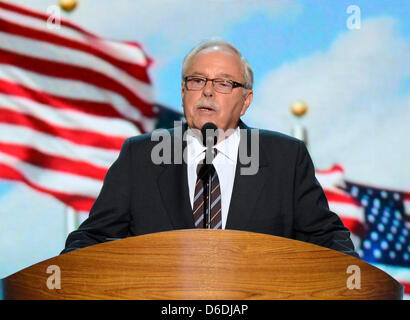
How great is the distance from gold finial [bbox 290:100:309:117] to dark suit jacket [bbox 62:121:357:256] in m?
1.07

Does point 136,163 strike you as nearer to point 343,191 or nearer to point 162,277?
point 162,277

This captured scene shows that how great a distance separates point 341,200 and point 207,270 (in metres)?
2.28

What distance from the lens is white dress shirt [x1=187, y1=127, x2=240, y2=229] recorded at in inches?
73.8

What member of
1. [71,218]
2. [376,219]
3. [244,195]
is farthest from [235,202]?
[376,219]

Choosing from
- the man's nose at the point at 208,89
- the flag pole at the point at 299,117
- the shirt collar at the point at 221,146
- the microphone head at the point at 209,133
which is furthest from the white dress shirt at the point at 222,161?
the flag pole at the point at 299,117

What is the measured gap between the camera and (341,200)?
3.16m

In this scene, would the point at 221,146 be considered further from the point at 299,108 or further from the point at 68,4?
the point at 68,4

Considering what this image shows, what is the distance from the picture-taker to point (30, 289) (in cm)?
113

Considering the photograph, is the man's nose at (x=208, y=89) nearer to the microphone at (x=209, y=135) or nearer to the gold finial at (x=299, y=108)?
the microphone at (x=209, y=135)

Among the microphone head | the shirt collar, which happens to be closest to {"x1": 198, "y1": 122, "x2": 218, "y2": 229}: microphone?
the microphone head

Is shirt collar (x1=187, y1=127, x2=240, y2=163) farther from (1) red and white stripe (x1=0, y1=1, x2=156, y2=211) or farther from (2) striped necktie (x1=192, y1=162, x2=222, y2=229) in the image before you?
(1) red and white stripe (x1=0, y1=1, x2=156, y2=211)

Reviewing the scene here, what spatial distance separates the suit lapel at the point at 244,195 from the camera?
1.77m

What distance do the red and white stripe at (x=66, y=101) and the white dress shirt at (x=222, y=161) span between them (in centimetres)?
128
